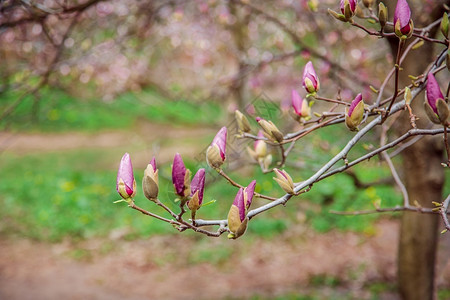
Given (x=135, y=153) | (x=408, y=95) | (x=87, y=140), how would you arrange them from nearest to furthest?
(x=408, y=95), (x=135, y=153), (x=87, y=140)

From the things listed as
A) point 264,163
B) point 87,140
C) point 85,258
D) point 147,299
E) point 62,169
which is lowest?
point 147,299

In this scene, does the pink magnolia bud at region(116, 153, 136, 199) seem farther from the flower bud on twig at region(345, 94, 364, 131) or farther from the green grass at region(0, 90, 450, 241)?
the green grass at region(0, 90, 450, 241)

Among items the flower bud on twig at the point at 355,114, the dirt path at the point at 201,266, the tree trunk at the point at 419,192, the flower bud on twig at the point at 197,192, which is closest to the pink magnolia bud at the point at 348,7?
the flower bud on twig at the point at 355,114

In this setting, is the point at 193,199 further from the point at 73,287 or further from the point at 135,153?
the point at 135,153

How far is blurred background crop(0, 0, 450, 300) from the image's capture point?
347 centimetres

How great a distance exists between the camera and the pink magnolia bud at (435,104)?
992 millimetres

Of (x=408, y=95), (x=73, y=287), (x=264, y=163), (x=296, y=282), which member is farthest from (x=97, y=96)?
(x=408, y=95)

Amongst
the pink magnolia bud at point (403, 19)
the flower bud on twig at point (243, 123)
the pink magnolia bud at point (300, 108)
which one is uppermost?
the pink magnolia bud at point (403, 19)

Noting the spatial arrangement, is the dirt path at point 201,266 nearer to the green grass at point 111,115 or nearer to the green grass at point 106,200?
the green grass at point 106,200

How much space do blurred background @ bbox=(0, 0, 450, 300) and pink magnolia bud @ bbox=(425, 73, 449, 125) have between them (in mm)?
1071

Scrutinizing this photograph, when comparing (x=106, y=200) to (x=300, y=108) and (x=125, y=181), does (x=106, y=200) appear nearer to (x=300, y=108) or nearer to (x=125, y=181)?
(x=300, y=108)

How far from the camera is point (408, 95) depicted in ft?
3.73

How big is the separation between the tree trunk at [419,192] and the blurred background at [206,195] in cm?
17

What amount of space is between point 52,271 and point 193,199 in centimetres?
448
